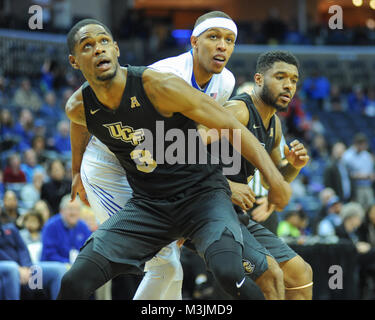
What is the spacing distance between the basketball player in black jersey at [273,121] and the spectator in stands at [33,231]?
398 cm

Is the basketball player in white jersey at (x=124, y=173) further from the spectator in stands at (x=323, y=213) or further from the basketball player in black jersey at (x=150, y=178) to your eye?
the spectator in stands at (x=323, y=213)

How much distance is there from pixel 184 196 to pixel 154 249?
1.24 ft

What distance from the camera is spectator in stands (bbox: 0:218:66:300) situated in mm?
6598

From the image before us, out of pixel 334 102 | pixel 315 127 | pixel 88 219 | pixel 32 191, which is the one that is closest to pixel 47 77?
pixel 315 127

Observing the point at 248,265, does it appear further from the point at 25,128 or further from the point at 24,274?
the point at 25,128

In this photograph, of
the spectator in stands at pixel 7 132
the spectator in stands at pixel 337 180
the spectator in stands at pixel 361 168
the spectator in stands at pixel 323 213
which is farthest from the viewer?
the spectator in stands at pixel 361 168

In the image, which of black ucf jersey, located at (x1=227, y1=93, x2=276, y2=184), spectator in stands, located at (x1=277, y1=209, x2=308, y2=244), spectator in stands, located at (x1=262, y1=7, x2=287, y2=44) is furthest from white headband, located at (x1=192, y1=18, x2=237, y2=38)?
spectator in stands, located at (x1=262, y1=7, x2=287, y2=44)

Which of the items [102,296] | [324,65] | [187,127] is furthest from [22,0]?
[187,127]

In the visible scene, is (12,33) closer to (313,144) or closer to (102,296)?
(313,144)

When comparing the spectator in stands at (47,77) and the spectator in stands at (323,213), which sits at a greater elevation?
the spectator in stands at (47,77)

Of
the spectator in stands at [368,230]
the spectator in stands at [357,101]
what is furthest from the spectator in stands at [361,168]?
the spectator in stands at [357,101]

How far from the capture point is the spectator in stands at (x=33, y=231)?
26.0 feet

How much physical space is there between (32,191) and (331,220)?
440cm

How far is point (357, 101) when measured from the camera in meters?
21.2
